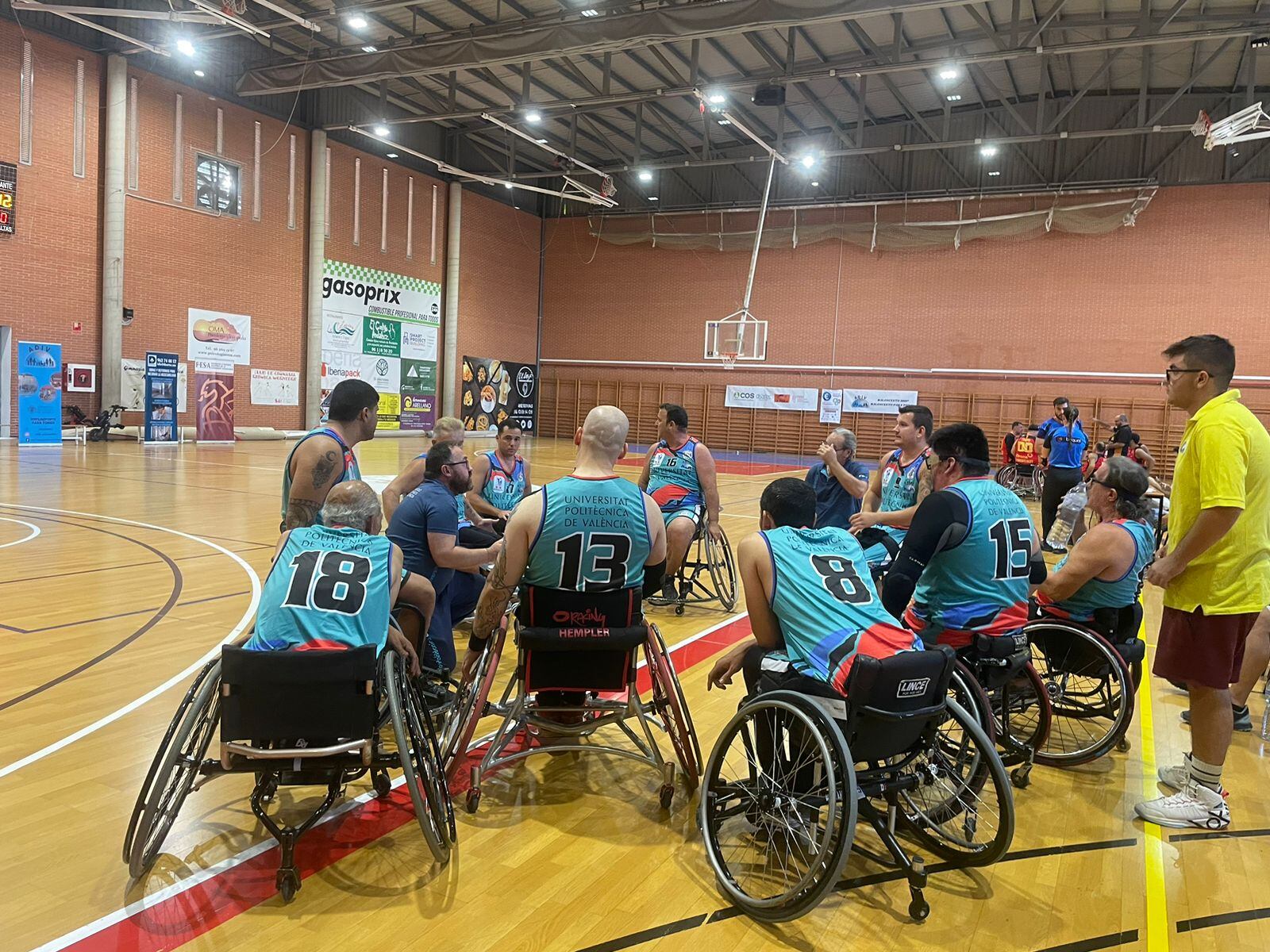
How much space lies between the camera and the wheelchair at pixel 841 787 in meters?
2.37

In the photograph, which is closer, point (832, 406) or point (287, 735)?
point (287, 735)

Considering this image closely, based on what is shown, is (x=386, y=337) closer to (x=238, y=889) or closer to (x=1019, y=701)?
(x=1019, y=701)

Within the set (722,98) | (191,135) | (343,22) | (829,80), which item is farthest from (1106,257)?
(191,135)

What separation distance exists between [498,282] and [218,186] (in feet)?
32.2

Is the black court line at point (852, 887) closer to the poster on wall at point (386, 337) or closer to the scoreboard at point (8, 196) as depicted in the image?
the scoreboard at point (8, 196)

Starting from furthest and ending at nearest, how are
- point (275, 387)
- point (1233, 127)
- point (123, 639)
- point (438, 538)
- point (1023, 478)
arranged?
point (275, 387) < point (1023, 478) < point (1233, 127) < point (123, 639) < point (438, 538)

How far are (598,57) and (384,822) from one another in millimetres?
18988

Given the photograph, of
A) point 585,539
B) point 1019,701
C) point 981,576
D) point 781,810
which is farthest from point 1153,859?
point 585,539

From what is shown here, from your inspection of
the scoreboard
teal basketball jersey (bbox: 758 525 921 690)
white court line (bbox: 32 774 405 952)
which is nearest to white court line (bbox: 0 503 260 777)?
white court line (bbox: 32 774 405 952)

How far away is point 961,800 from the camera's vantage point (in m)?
2.89

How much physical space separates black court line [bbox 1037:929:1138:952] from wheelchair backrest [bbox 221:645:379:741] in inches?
80.3

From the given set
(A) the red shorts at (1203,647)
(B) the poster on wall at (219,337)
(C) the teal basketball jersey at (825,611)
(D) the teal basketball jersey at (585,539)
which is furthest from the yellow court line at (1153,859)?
(B) the poster on wall at (219,337)

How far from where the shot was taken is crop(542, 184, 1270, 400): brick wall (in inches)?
826

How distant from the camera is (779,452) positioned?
86.4 feet
